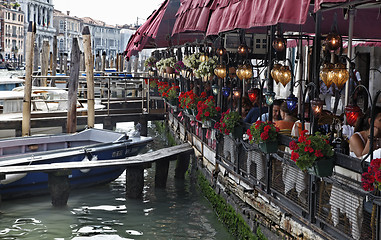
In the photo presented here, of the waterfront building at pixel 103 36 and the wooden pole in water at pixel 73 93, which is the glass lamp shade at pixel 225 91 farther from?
the waterfront building at pixel 103 36

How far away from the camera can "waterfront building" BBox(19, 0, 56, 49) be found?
112 m

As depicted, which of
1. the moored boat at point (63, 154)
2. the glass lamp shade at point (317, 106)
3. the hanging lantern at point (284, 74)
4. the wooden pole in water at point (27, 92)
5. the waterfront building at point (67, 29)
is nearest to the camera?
the glass lamp shade at point (317, 106)

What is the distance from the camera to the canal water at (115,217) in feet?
30.3

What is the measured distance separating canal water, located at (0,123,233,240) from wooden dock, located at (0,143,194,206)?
25 centimetres

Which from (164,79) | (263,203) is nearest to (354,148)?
(263,203)

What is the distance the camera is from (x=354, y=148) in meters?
5.77

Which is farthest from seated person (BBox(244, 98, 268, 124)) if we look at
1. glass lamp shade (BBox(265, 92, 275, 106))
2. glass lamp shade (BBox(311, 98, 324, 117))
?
glass lamp shade (BBox(311, 98, 324, 117))

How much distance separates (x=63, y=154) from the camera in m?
11.4

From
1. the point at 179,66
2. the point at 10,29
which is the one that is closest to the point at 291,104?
the point at 179,66

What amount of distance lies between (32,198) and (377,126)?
7.74 metres

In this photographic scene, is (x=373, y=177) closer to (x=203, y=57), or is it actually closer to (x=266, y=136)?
(x=266, y=136)

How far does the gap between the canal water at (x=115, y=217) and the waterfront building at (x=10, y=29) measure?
90895mm

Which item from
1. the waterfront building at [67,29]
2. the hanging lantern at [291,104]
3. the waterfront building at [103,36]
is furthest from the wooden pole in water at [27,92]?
the waterfront building at [103,36]

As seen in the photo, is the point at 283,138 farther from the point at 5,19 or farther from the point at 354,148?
the point at 5,19
